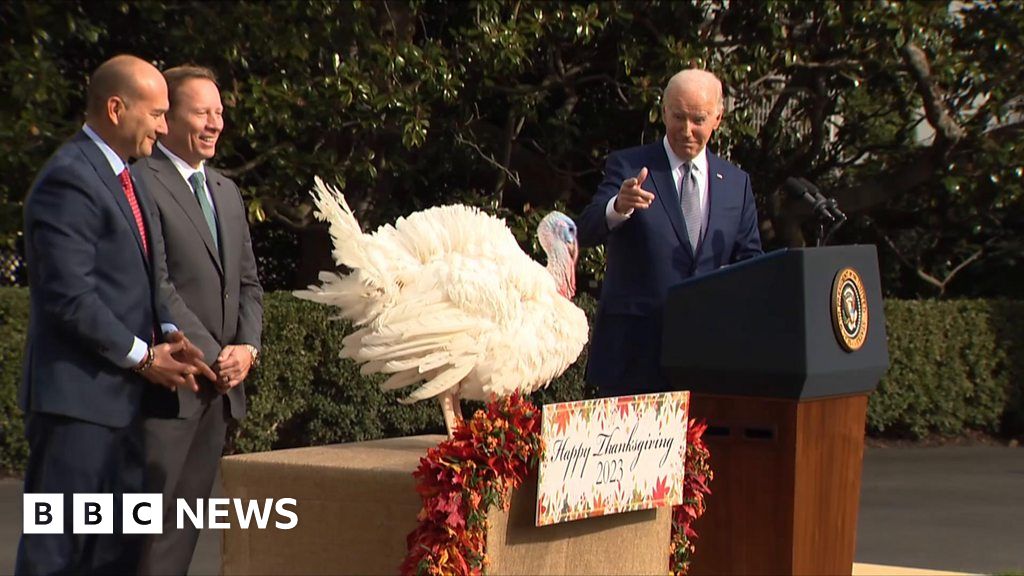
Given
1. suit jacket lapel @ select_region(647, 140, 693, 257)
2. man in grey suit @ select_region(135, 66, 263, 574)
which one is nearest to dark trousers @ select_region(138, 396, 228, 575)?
man in grey suit @ select_region(135, 66, 263, 574)

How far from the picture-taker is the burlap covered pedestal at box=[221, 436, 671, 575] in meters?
3.82

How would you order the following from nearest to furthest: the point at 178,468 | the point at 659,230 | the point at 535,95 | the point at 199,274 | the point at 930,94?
the point at 178,468 → the point at 199,274 → the point at 659,230 → the point at 535,95 → the point at 930,94

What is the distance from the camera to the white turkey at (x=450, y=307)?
4414mm

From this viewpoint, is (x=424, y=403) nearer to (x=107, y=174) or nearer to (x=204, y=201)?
(x=204, y=201)

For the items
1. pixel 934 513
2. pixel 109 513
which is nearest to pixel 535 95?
pixel 934 513

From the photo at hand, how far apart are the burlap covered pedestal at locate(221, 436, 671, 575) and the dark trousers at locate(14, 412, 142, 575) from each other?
1.07 ft

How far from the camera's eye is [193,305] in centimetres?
439

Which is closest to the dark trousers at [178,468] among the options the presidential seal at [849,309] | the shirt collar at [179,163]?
the shirt collar at [179,163]

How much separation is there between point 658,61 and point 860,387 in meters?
5.94

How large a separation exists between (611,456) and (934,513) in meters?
4.93

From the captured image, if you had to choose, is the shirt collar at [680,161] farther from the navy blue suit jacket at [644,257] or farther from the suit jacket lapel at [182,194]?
the suit jacket lapel at [182,194]

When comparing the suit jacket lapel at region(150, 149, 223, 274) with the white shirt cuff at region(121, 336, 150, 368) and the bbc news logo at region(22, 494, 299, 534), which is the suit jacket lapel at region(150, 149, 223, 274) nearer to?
the white shirt cuff at region(121, 336, 150, 368)

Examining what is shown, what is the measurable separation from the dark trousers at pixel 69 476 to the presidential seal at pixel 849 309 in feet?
6.88

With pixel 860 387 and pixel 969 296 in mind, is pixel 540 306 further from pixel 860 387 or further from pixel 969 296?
pixel 969 296
